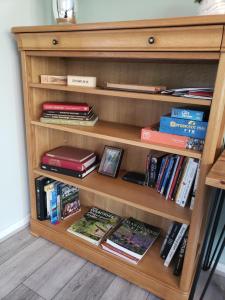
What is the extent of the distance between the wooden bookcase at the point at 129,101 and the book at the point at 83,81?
2.6 inches

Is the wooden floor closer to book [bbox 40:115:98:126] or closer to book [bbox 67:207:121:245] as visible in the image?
book [bbox 67:207:121:245]

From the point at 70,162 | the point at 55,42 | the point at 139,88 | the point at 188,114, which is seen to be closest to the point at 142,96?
the point at 139,88

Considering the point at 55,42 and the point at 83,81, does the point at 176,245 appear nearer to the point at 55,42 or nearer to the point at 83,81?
the point at 83,81

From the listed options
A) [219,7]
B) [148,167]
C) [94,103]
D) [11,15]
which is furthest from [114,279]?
[11,15]

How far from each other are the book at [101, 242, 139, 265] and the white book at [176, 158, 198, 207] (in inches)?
16.3

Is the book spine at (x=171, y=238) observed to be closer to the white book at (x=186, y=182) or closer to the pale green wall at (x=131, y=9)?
the white book at (x=186, y=182)

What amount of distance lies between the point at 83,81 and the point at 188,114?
0.58 m

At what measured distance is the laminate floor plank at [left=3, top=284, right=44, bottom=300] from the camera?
1.26 m

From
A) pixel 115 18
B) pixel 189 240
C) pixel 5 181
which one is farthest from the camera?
pixel 5 181

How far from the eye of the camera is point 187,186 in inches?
46.8

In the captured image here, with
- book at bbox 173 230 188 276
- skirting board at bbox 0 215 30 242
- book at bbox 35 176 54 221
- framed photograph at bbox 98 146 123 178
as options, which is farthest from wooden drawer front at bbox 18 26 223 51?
skirting board at bbox 0 215 30 242

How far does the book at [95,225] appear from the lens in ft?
4.95

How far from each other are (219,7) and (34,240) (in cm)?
165

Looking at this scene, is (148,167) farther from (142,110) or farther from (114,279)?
(114,279)
